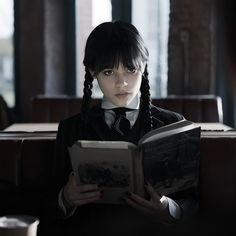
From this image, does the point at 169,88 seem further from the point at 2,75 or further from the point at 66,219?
the point at 66,219

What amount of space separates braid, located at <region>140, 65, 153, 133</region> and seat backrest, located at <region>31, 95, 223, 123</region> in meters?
1.82

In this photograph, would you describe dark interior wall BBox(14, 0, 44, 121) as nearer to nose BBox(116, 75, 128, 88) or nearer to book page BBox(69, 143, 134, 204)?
nose BBox(116, 75, 128, 88)

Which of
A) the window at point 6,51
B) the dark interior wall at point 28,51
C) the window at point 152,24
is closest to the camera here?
the dark interior wall at point 28,51

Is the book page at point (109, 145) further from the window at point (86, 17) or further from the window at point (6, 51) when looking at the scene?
the window at point (6, 51)

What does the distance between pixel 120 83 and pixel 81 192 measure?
331 millimetres

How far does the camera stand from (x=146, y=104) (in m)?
1.59

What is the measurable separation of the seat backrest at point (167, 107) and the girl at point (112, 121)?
1862 mm

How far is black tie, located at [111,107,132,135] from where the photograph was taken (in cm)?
155

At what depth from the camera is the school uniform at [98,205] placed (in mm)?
1549

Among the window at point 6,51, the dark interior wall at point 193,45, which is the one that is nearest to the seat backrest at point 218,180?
the dark interior wall at point 193,45

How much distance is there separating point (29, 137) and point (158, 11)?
314 centimetres

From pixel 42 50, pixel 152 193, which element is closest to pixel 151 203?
pixel 152 193

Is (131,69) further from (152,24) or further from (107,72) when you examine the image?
(152,24)

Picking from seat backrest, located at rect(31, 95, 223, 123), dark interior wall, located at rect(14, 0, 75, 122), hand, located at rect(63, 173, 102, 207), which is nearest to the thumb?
hand, located at rect(63, 173, 102, 207)
